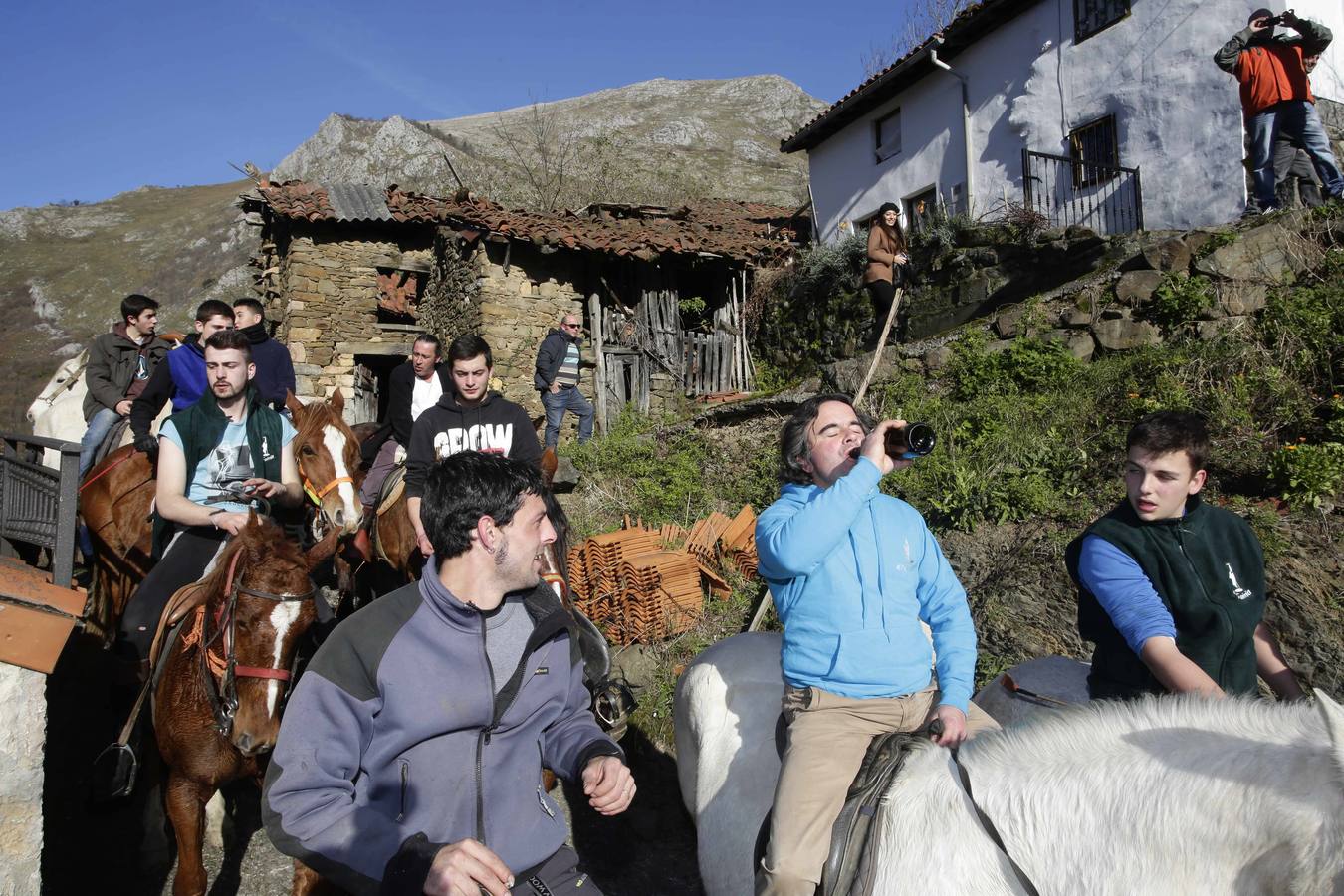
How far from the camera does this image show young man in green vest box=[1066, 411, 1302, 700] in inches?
96.5

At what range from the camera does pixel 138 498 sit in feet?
17.2

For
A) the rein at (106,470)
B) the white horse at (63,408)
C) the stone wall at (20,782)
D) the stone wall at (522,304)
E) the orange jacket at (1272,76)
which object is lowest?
the stone wall at (20,782)

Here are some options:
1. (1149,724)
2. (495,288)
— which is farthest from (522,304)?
(1149,724)

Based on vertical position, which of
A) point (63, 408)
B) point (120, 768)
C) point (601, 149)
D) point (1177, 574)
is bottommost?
point (120, 768)

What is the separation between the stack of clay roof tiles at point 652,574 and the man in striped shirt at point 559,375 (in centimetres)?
454

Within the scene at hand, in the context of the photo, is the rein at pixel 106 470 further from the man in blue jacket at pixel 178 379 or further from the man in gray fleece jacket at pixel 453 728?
the man in gray fleece jacket at pixel 453 728

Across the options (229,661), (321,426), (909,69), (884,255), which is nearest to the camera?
(229,661)

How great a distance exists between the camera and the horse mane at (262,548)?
319cm

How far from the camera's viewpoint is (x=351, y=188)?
14.6 meters

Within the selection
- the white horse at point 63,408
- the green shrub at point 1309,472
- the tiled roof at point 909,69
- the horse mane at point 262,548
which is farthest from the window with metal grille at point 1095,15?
the white horse at point 63,408

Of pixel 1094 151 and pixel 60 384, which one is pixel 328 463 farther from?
pixel 1094 151

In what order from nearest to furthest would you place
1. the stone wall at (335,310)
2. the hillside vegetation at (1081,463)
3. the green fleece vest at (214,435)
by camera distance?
the green fleece vest at (214,435) → the hillside vegetation at (1081,463) → the stone wall at (335,310)

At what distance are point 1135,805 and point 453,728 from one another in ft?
4.88

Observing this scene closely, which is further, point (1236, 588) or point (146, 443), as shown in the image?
point (146, 443)
